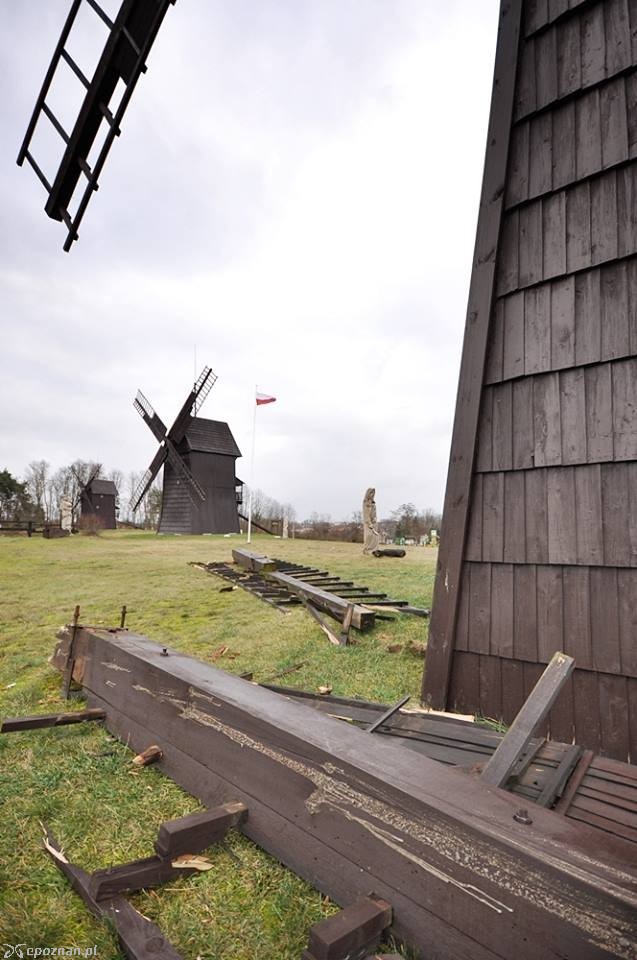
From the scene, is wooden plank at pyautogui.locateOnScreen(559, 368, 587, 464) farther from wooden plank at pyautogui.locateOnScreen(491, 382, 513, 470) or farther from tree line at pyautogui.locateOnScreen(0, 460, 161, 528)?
tree line at pyautogui.locateOnScreen(0, 460, 161, 528)

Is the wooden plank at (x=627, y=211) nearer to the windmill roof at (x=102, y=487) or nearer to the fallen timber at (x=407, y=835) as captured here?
the fallen timber at (x=407, y=835)

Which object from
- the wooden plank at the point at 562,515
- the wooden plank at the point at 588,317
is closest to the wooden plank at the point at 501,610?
the wooden plank at the point at 562,515

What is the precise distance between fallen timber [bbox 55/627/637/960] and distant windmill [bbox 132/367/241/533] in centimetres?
2823

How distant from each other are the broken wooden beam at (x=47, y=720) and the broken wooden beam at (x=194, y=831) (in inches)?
60.5

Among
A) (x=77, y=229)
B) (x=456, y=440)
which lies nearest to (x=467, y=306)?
(x=456, y=440)

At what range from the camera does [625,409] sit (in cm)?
314

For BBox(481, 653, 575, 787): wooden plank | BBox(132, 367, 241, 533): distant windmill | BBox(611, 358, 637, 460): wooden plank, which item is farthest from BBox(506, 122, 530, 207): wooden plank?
BBox(132, 367, 241, 533): distant windmill

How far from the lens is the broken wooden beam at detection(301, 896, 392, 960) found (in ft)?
4.04

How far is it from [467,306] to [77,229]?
6427 millimetres

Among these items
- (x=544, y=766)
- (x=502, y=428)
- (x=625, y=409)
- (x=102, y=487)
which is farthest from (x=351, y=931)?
(x=102, y=487)

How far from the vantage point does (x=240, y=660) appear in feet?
17.6

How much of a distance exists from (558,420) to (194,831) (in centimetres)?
305

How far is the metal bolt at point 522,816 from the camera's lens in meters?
1.31

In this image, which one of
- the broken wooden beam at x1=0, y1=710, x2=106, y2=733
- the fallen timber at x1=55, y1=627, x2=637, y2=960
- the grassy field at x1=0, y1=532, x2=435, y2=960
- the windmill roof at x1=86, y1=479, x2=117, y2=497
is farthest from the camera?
the windmill roof at x1=86, y1=479, x2=117, y2=497
